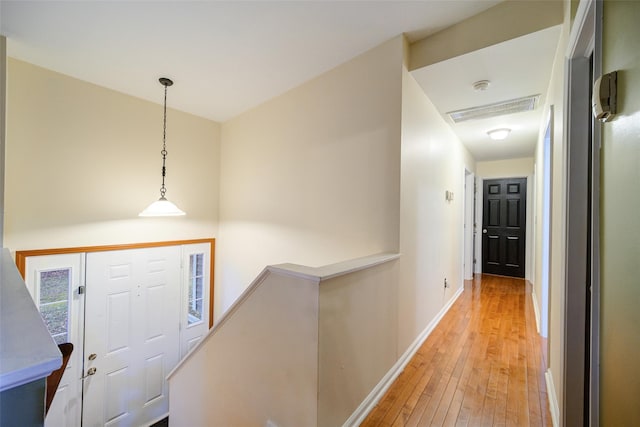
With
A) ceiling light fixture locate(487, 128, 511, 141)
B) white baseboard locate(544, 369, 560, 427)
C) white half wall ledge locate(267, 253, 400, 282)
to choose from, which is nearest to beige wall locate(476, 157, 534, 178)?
ceiling light fixture locate(487, 128, 511, 141)

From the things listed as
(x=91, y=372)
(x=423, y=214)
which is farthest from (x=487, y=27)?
(x=91, y=372)

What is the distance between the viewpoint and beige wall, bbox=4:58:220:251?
2516mm

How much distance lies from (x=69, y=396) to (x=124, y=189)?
2216 millimetres

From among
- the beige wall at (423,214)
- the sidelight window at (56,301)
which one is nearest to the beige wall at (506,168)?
the beige wall at (423,214)

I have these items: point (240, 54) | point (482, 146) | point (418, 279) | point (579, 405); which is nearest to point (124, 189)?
point (240, 54)

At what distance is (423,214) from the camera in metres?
2.58

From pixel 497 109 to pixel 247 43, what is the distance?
2.56 metres

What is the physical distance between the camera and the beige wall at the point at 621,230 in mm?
638

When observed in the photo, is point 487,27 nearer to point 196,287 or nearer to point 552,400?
point 552,400

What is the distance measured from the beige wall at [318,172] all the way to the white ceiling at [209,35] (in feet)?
0.87

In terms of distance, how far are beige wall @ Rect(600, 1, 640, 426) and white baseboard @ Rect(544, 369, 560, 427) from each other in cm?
101

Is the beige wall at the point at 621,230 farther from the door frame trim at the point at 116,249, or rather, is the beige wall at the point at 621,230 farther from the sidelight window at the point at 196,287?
the sidelight window at the point at 196,287

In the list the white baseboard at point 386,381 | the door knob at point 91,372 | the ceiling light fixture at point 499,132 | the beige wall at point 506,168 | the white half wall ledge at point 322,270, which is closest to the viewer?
the white half wall ledge at point 322,270

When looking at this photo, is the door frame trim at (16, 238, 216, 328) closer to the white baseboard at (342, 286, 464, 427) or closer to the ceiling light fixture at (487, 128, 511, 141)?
the white baseboard at (342, 286, 464, 427)
